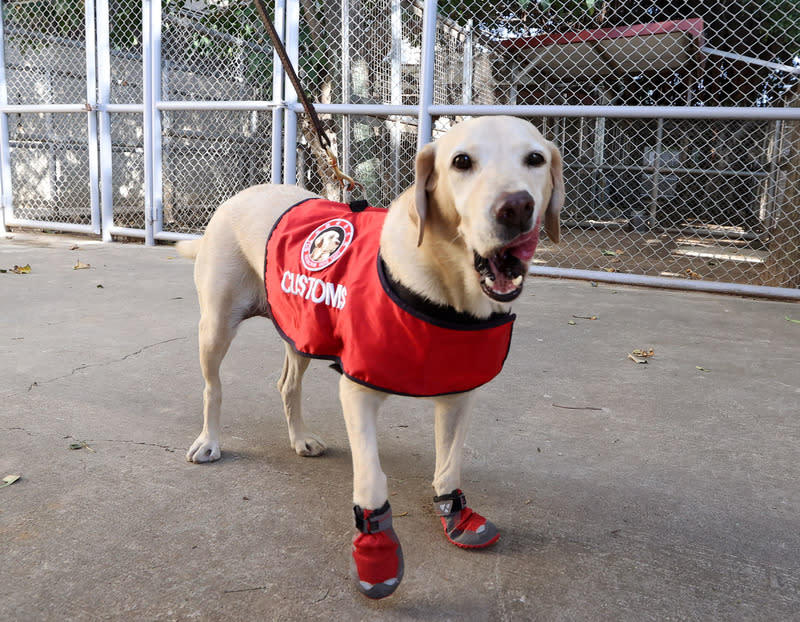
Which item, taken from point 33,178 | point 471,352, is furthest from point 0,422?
point 33,178

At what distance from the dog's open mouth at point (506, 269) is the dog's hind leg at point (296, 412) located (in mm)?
1039

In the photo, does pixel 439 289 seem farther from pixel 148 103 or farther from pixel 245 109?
pixel 148 103

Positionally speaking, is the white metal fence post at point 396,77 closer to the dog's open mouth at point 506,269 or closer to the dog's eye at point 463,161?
the dog's eye at point 463,161

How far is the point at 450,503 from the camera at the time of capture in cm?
187

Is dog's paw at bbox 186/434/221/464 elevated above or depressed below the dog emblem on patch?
below

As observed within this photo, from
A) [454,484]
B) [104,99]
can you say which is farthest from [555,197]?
[104,99]

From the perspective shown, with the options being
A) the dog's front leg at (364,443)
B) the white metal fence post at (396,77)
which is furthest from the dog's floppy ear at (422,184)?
the white metal fence post at (396,77)

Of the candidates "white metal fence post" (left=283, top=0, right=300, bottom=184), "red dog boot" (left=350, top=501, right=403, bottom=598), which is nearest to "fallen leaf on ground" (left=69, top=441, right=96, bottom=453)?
"red dog boot" (left=350, top=501, right=403, bottom=598)

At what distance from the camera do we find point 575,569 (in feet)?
5.65

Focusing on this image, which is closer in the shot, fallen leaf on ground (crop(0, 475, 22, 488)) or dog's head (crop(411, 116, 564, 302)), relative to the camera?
dog's head (crop(411, 116, 564, 302))

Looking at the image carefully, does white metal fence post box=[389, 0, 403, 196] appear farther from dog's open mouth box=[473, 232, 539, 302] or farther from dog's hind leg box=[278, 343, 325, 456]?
dog's open mouth box=[473, 232, 539, 302]

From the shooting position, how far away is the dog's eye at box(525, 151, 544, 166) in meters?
1.60

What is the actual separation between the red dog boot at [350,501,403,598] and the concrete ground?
5 cm

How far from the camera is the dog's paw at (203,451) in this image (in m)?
2.28
